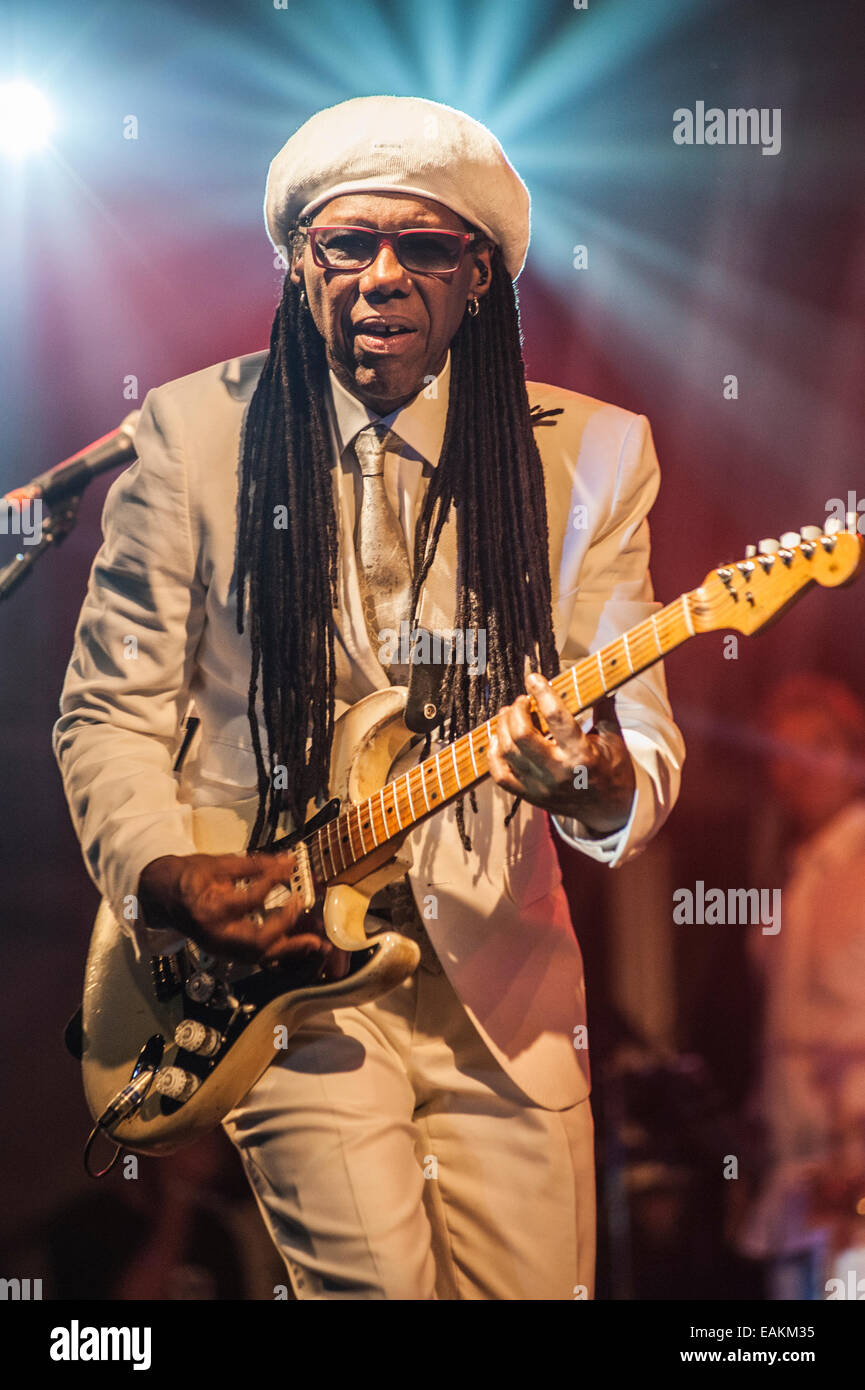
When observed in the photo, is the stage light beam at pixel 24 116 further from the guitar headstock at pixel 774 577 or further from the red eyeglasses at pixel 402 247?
the guitar headstock at pixel 774 577

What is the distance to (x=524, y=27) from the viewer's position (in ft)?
8.72

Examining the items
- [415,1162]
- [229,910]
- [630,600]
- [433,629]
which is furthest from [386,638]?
[415,1162]

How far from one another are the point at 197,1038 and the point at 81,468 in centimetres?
121

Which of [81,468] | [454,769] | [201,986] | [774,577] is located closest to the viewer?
[774,577]

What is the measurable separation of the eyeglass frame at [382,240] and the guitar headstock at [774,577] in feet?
2.83

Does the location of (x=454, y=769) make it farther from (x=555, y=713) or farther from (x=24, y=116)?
(x=24, y=116)

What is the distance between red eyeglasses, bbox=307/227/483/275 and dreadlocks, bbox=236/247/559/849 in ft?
0.35

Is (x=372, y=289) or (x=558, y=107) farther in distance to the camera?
(x=558, y=107)

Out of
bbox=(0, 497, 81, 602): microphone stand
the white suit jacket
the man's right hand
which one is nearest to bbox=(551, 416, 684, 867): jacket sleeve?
the white suit jacket

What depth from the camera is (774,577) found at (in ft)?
6.33

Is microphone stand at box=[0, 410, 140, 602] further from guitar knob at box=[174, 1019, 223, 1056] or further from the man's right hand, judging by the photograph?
guitar knob at box=[174, 1019, 223, 1056]
